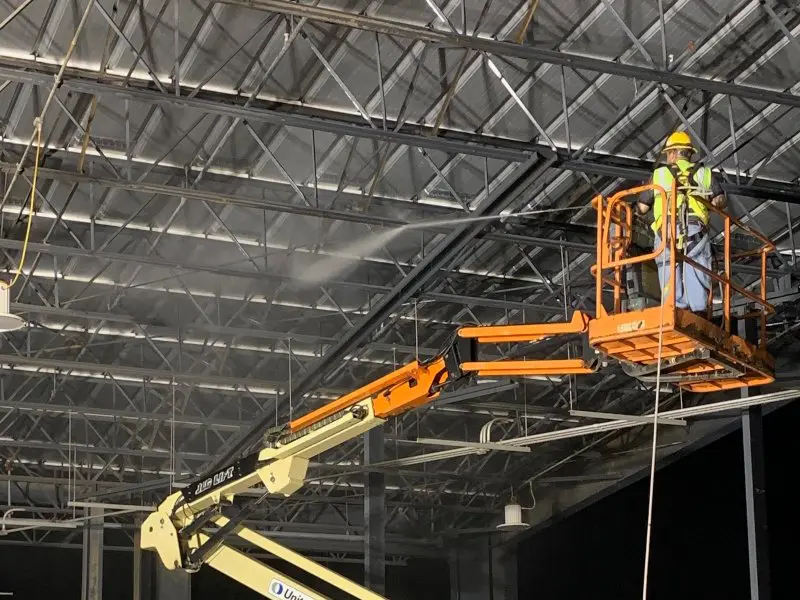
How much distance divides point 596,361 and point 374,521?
12043mm

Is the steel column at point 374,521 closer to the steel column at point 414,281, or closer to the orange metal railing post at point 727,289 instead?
the steel column at point 414,281

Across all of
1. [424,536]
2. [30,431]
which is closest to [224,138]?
[30,431]

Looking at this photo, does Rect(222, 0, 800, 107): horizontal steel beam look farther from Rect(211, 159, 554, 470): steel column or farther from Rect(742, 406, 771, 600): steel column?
Rect(742, 406, 771, 600): steel column

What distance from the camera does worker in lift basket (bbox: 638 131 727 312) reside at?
445 inches

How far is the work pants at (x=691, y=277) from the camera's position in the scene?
36.7ft

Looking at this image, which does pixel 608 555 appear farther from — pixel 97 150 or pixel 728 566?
pixel 97 150

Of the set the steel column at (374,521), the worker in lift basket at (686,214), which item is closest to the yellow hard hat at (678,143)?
the worker in lift basket at (686,214)

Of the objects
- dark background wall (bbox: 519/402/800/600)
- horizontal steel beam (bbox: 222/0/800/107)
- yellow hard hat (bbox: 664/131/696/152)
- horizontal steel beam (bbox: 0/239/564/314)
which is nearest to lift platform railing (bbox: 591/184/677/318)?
yellow hard hat (bbox: 664/131/696/152)

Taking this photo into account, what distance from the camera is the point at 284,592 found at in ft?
50.7

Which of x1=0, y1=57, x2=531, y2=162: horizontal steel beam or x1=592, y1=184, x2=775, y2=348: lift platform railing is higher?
x1=0, y1=57, x2=531, y2=162: horizontal steel beam

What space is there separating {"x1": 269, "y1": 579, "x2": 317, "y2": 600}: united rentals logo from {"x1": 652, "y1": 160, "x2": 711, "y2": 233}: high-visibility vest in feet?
22.5

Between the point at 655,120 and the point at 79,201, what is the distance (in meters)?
9.87

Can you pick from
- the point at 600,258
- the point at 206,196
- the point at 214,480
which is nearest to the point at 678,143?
the point at 600,258

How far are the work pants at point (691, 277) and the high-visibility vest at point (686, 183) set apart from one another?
14cm
